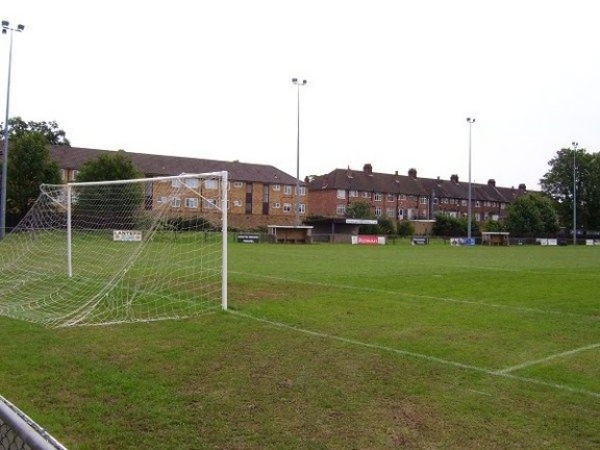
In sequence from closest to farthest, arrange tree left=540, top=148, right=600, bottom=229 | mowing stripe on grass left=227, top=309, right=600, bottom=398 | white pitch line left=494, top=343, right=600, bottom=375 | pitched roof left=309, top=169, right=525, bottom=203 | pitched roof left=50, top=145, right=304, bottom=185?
mowing stripe on grass left=227, top=309, right=600, bottom=398, white pitch line left=494, top=343, right=600, bottom=375, pitched roof left=50, top=145, right=304, bottom=185, tree left=540, top=148, right=600, bottom=229, pitched roof left=309, top=169, right=525, bottom=203

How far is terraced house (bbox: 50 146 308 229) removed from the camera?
73.0 meters

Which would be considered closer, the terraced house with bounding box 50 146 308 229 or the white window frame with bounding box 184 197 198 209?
the white window frame with bounding box 184 197 198 209

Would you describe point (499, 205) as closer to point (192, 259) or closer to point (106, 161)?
point (106, 161)

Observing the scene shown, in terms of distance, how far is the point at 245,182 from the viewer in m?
81.2

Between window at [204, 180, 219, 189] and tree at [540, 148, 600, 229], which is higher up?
tree at [540, 148, 600, 229]

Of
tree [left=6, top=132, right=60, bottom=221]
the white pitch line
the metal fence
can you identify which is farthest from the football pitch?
tree [left=6, top=132, right=60, bottom=221]

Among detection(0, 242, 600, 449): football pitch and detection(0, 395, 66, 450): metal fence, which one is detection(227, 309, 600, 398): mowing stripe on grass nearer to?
detection(0, 242, 600, 449): football pitch

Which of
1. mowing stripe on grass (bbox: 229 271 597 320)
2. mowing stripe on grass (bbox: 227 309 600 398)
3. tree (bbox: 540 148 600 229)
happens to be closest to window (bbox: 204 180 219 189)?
mowing stripe on grass (bbox: 229 271 597 320)

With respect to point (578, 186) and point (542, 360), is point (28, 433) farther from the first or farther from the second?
point (578, 186)

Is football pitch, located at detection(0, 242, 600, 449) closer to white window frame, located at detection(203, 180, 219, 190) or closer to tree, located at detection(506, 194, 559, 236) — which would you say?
white window frame, located at detection(203, 180, 219, 190)

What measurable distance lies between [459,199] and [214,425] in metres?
108

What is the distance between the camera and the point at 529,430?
5.09 meters

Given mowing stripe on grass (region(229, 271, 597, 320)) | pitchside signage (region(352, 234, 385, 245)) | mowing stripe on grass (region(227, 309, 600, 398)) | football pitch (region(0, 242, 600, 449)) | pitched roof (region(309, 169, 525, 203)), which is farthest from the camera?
pitched roof (region(309, 169, 525, 203))

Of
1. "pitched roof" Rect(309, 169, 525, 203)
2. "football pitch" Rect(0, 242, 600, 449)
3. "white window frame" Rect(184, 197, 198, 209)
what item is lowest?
"football pitch" Rect(0, 242, 600, 449)
